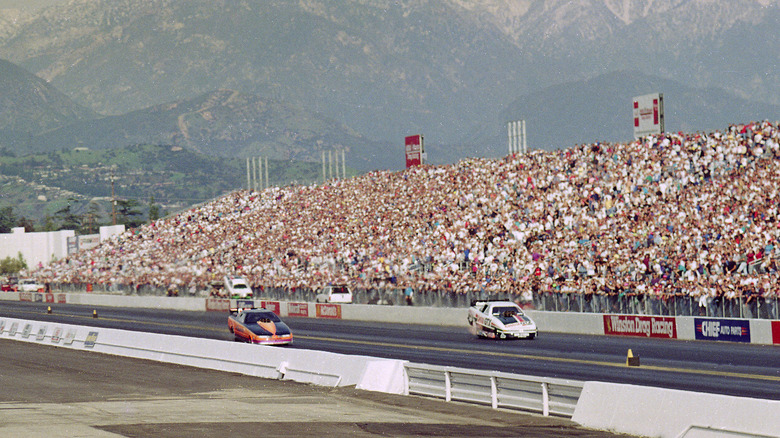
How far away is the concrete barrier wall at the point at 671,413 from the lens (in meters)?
13.4

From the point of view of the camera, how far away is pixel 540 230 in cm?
4603

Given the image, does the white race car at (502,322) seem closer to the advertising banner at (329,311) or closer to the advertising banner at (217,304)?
the advertising banner at (329,311)

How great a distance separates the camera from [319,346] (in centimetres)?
3641

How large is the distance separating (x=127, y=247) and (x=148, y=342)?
164 ft

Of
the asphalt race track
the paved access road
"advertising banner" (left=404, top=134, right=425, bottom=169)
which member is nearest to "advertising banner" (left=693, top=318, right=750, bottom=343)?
the asphalt race track

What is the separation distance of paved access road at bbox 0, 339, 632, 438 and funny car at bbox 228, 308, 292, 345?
6.99m

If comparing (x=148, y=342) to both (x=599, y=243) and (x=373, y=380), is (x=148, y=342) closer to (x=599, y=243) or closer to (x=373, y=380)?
(x=373, y=380)

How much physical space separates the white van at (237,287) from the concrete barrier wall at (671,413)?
4372cm

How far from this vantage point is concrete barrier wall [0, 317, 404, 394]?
22469 mm

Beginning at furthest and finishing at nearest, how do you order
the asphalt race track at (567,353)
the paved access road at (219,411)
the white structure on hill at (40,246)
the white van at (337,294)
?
the white structure on hill at (40,246) → the white van at (337,294) → the asphalt race track at (567,353) → the paved access road at (219,411)

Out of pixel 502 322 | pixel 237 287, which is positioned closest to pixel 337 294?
pixel 237 287

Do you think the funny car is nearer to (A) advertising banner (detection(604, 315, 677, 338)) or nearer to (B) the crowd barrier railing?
(B) the crowd barrier railing

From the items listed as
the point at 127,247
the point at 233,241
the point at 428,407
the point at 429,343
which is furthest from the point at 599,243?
the point at 127,247

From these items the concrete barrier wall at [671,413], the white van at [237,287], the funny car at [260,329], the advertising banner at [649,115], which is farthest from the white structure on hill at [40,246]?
the concrete barrier wall at [671,413]
